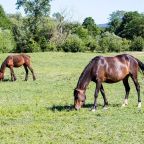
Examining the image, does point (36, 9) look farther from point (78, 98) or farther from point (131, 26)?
point (78, 98)

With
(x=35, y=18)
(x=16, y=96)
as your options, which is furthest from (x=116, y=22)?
(x=16, y=96)

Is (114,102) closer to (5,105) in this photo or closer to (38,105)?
(38,105)

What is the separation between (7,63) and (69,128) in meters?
13.9

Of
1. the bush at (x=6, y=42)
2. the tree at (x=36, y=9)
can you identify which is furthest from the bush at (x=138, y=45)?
the tree at (x=36, y=9)

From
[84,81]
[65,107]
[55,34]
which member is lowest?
[65,107]

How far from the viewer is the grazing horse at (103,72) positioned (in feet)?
42.4

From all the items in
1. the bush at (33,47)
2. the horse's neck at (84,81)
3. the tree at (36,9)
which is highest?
the tree at (36,9)

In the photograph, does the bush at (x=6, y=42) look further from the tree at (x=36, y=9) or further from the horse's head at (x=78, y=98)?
the horse's head at (x=78, y=98)

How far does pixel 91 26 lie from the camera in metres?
95.1

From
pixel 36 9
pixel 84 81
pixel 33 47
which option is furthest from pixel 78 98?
pixel 36 9

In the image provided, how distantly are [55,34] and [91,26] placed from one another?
29.2 m

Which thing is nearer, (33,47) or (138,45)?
(33,47)

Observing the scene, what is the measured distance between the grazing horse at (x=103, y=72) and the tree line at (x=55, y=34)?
37718 mm

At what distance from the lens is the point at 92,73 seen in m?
13.1
